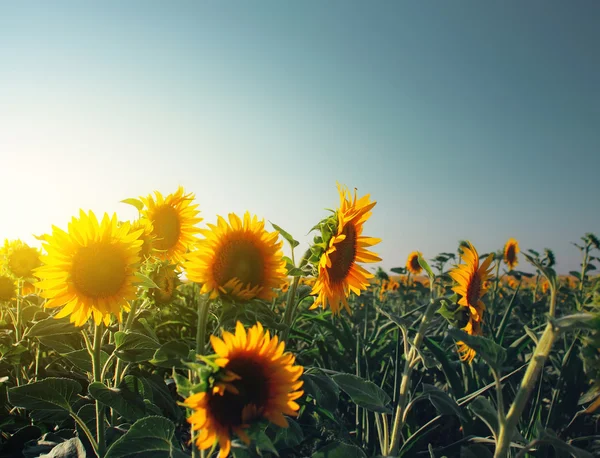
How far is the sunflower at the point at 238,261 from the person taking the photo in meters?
1.13

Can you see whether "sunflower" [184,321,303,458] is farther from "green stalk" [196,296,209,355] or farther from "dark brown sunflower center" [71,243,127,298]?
"dark brown sunflower center" [71,243,127,298]

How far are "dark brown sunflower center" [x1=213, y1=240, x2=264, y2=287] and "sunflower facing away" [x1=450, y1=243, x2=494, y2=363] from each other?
0.96 m

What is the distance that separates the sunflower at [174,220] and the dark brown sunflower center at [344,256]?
917 millimetres

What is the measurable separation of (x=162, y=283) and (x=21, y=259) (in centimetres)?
146

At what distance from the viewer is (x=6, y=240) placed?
2775 mm

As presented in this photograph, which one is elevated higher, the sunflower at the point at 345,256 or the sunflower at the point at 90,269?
the sunflower at the point at 345,256

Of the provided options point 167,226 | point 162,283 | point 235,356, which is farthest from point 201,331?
point 167,226

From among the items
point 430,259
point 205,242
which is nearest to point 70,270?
point 205,242

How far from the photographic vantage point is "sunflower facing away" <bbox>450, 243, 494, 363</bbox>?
1.84 metres

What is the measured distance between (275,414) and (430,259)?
12.9 ft

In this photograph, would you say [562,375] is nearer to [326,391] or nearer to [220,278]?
[326,391]

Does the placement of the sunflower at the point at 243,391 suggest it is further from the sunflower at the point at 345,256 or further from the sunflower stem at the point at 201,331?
the sunflower at the point at 345,256

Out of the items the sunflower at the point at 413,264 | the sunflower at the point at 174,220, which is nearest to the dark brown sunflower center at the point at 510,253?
the sunflower at the point at 413,264

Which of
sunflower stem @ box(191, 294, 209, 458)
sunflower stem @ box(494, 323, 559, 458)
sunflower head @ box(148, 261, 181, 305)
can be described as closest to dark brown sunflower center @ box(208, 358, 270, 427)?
sunflower stem @ box(191, 294, 209, 458)
